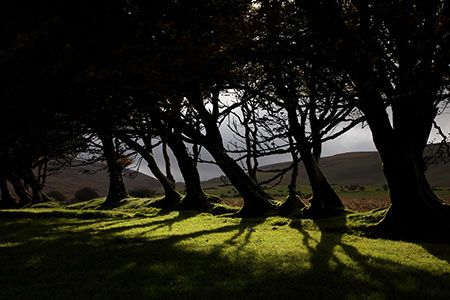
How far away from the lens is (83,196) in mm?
58312

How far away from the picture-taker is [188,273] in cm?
705

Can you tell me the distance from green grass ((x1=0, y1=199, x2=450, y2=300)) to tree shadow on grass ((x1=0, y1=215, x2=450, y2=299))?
0.02 metres

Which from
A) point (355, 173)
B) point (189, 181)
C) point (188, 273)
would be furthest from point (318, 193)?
point (355, 173)

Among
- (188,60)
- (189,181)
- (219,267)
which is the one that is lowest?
(219,267)

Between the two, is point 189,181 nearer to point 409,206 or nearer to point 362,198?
point 409,206

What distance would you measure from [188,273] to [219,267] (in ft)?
2.81

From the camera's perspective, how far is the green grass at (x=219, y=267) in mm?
6031

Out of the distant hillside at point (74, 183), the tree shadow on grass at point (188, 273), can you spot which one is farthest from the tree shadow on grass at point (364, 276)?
the distant hillside at point (74, 183)

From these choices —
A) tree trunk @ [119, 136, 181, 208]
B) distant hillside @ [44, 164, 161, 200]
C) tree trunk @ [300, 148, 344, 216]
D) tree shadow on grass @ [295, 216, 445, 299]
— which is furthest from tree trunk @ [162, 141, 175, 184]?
distant hillside @ [44, 164, 161, 200]

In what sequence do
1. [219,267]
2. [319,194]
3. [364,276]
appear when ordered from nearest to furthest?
1. [364,276]
2. [219,267]
3. [319,194]

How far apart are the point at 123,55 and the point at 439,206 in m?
12.4

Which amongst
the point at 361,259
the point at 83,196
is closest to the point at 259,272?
the point at 361,259

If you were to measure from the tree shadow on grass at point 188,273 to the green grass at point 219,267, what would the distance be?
20mm

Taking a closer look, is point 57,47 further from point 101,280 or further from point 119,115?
point 101,280
